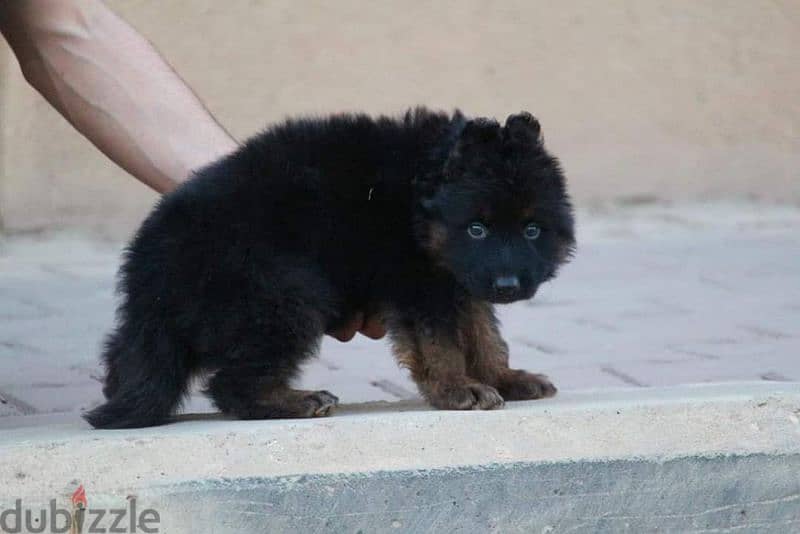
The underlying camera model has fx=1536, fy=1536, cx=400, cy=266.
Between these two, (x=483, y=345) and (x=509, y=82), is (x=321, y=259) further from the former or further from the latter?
(x=509, y=82)

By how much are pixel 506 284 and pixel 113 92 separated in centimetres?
135

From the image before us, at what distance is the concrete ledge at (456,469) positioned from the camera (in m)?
2.89

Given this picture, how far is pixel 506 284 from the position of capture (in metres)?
3.39

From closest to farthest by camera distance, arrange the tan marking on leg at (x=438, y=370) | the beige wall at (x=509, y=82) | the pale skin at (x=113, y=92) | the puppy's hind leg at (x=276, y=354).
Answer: the puppy's hind leg at (x=276, y=354)
the tan marking on leg at (x=438, y=370)
the pale skin at (x=113, y=92)
the beige wall at (x=509, y=82)

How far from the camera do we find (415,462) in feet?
9.77

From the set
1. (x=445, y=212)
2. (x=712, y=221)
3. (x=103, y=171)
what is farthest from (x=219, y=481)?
(x=712, y=221)

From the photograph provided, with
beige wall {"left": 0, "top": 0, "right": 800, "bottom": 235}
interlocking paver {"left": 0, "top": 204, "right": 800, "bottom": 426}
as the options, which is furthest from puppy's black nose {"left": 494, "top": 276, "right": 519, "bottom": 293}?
beige wall {"left": 0, "top": 0, "right": 800, "bottom": 235}

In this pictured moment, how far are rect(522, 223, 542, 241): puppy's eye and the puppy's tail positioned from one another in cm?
83

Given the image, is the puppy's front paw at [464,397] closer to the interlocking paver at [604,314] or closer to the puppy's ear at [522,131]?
the puppy's ear at [522,131]

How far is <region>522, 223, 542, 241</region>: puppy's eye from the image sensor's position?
11.4 feet

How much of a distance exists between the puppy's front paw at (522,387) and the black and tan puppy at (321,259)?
0.75ft

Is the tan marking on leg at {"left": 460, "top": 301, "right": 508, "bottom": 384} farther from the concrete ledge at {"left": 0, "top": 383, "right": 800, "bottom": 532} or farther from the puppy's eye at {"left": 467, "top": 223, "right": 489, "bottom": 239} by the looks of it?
the concrete ledge at {"left": 0, "top": 383, "right": 800, "bottom": 532}

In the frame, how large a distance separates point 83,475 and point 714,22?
5510 mm

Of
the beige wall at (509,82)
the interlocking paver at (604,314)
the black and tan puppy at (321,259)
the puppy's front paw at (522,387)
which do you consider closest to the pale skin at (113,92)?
the black and tan puppy at (321,259)
